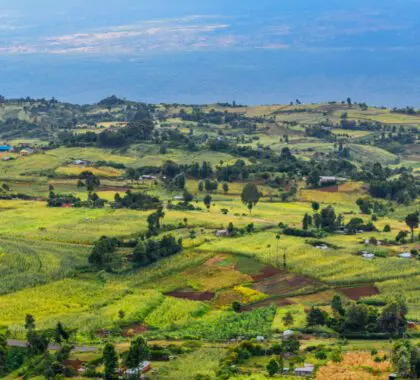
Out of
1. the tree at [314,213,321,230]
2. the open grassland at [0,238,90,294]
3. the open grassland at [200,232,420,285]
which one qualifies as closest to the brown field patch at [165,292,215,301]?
the open grassland at [200,232,420,285]

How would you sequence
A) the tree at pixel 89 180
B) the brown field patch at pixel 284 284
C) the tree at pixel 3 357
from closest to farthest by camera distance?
the tree at pixel 3 357
the brown field patch at pixel 284 284
the tree at pixel 89 180

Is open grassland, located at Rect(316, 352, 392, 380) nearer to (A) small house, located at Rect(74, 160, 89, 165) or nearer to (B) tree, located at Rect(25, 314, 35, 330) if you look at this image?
(B) tree, located at Rect(25, 314, 35, 330)

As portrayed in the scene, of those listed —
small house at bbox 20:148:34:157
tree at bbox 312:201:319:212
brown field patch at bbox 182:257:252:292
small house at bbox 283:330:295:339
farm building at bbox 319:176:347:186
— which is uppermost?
small house at bbox 20:148:34:157

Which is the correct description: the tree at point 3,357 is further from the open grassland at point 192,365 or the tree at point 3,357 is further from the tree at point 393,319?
the tree at point 393,319

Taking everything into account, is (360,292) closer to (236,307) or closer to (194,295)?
(236,307)

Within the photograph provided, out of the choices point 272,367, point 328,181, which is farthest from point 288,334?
point 328,181

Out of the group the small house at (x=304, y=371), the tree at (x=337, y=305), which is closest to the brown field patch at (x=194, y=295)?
the tree at (x=337, y=305)

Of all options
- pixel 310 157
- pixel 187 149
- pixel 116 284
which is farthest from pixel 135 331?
pixel 310 157
